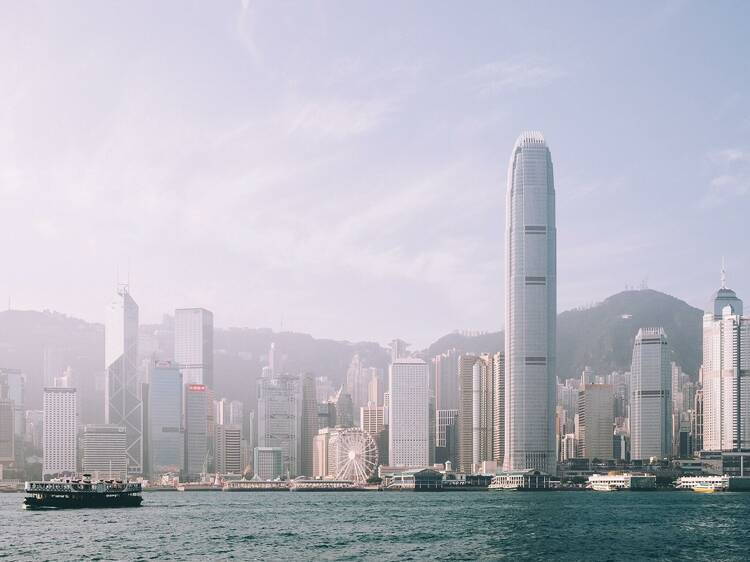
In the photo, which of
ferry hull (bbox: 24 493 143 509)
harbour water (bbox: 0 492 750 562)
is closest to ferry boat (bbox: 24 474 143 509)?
ferry hull (bbox: 24 493 143 509)

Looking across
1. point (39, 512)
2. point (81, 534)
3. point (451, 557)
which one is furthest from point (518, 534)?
point (39, 512)

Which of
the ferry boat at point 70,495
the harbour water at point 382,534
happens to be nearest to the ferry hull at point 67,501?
the ferry boat at point 70,495

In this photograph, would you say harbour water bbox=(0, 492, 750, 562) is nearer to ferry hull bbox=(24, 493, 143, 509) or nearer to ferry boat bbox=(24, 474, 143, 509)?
ferry hull bbox=(24, 493, 143, 509)

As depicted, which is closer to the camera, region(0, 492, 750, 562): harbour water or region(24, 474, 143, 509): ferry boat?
region(0, 492, 750, 562): harbour water

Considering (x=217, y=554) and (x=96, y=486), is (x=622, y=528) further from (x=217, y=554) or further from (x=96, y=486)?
(x=96, y=486)

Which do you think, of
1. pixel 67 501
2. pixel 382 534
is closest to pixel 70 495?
pixel 67 501

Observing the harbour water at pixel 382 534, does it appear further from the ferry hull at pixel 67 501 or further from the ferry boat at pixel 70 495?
the ferry boat at pixel 70 495

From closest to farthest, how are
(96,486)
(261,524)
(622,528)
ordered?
(622,528) < (261,524) < (96,486)

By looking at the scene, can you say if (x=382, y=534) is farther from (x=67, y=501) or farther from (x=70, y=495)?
(x=70, y=495)
